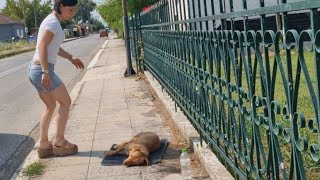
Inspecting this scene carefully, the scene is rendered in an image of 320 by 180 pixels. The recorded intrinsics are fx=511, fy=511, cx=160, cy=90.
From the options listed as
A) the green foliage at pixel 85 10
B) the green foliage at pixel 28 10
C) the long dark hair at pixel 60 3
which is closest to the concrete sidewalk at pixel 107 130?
the long dark hair at pixel 60 3

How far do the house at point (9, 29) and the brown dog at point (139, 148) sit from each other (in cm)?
7955

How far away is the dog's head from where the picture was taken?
5371 mm

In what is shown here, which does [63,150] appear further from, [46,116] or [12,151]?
[12,151]

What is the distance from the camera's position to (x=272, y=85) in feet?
9.27

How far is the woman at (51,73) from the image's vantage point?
5.58 m

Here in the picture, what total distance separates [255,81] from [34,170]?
10.2 feet

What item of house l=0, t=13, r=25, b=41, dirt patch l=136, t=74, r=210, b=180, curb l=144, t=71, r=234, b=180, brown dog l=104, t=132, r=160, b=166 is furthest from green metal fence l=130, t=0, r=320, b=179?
house l=0, t=13, r=25, b=41

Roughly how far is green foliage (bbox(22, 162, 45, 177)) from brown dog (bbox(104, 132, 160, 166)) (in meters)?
0.74

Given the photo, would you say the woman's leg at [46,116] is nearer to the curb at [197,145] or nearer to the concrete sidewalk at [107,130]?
the concrete sidewalk at [107,130]

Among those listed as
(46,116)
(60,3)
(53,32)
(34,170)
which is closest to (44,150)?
(46,116)

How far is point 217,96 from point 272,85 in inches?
65.1

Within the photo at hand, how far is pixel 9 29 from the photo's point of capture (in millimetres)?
86938

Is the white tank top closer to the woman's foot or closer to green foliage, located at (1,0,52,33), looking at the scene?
the woman's foot

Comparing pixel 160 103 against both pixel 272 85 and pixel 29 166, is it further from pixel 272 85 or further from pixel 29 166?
pixel 272 85
